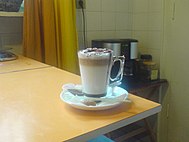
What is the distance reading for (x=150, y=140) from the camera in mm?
2041

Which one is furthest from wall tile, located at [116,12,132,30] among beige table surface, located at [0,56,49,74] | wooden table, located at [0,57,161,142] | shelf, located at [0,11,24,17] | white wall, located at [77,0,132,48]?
wooden table, located at [0,57,161,142]


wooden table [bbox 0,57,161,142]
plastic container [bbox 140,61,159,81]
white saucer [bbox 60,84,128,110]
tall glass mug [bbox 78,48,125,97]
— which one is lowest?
plastic container [bbox 140,61,159,81]

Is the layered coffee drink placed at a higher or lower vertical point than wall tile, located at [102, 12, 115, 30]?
lower

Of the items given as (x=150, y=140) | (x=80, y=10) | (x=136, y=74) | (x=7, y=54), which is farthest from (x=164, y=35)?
(x=7, y=54)

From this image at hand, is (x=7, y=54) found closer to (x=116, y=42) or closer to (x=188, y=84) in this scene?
(x=116, y=42)

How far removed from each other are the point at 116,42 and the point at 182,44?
0.52 metres

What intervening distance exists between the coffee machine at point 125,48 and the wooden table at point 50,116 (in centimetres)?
95

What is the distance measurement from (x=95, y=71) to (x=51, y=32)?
1.01m

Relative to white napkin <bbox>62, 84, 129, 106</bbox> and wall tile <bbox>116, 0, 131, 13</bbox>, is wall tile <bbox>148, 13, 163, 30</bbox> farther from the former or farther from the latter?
white napkin <bbox>62, 84, 129, 106</bbox>

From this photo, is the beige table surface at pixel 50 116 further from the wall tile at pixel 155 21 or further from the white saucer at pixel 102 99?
the wall tile at pixel 155 21

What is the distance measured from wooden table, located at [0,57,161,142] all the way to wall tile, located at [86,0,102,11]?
3.84ft

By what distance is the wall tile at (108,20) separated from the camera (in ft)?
6.55

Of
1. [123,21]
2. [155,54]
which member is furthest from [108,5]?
[155,54]

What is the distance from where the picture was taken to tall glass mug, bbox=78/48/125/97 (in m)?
0.66
